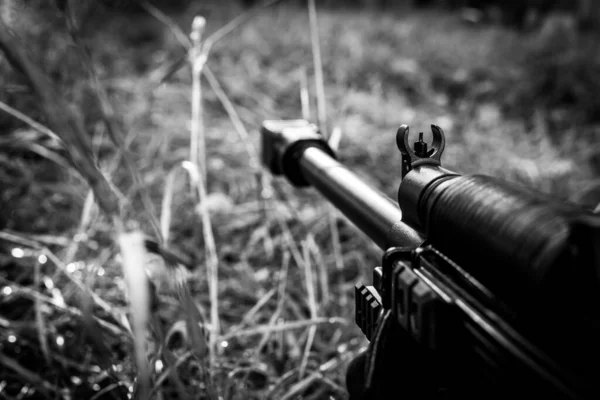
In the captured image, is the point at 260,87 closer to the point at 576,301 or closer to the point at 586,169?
the point at 586,169

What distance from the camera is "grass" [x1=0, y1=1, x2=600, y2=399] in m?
1.08

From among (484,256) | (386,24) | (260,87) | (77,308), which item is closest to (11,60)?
(484,256)

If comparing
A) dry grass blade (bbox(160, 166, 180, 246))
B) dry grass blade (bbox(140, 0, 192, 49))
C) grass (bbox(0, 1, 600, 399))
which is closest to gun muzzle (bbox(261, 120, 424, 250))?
grass (bbox(0, 1, 600, 399))

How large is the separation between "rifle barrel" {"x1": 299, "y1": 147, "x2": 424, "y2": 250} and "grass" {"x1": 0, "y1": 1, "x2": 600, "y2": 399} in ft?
0.93

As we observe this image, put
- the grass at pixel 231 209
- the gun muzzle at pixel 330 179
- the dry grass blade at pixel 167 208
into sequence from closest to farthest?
1. the gun muzzle at pixel 330 179
2. the grass at pixel 231 209
3. the dry grass blade at pixel 167 208

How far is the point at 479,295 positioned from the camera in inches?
22.6

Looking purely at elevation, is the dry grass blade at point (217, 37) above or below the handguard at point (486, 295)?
above

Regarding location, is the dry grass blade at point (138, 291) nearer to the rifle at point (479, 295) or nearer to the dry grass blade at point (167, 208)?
the rifle at point (479, 295)

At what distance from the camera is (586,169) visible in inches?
101

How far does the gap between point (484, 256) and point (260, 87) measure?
107 inches

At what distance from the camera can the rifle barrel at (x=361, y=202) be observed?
2.52 feet

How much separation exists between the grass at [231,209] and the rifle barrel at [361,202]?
284mm

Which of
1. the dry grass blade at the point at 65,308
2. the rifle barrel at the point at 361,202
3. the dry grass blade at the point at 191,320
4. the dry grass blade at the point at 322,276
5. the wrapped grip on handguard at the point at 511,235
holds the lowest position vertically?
the dry grass blade at the point at 322,276

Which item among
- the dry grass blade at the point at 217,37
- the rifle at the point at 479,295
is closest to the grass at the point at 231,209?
the dry grass blade at the point at 217,37
